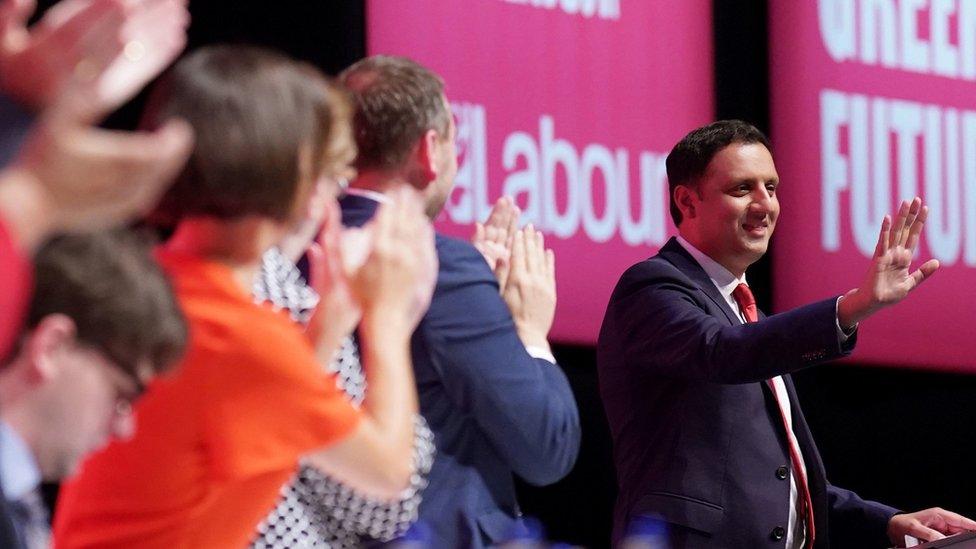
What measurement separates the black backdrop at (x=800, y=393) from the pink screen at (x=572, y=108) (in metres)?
0.14

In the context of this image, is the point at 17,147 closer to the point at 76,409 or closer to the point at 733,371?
the point at 76,409

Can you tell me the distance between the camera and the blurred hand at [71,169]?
119 centimetres

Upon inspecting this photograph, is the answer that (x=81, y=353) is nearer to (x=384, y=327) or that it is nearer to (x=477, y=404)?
(x=384, y=327)

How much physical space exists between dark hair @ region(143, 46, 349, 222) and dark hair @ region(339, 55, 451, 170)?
20.5 inches

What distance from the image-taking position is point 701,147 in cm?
352

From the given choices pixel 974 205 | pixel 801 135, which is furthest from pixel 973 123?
pixel 801 135

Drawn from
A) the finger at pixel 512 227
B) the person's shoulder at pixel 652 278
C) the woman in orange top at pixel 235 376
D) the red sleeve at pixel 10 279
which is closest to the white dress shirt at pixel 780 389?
the person's shoulder at pixel 652 278

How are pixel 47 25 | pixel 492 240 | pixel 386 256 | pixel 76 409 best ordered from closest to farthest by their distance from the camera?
pixel 47 25 < pixel 76 409 < pixel 386 256 < pixel 492 240

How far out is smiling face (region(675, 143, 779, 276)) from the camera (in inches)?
133

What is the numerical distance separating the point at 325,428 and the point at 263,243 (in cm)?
22

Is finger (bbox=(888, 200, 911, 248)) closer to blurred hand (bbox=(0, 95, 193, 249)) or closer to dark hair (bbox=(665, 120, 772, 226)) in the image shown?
dark hair (bbox=(665, 120, 772, 226))

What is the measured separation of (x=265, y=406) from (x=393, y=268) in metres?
0.26

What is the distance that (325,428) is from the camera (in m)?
1.61

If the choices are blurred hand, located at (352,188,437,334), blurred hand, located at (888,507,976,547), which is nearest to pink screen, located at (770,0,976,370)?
blurred hand, located at (888,507,976,547)
